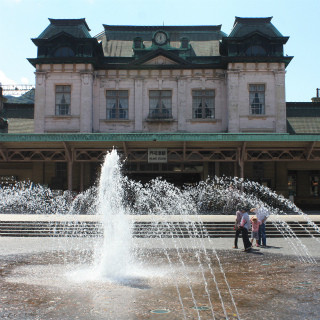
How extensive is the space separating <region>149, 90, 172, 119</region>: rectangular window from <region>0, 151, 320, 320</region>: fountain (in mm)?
12570

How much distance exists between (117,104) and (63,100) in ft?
12.8

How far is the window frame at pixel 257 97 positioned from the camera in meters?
30.4

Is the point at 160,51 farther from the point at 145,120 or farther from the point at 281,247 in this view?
the point at 281,247

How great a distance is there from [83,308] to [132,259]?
4748mm

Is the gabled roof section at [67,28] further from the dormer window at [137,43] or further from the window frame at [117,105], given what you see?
the window frame at [117,105]

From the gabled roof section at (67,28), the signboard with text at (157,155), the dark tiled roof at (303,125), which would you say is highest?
the gabled roof section at (67,28)

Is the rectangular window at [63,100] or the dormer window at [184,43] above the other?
the dormer window at [184,43]

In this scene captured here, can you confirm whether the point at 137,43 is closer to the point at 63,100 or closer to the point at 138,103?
the point at 138,103

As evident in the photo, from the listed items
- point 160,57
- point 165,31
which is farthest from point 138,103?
point 165,31

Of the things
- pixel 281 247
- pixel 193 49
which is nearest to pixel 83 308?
pixel 281 247

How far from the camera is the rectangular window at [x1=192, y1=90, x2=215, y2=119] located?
1219 inches

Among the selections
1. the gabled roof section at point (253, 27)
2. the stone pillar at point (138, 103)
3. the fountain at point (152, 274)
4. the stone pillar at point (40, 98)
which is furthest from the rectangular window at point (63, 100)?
the fountain at point (152, 274)

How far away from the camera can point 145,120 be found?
30.6 metres

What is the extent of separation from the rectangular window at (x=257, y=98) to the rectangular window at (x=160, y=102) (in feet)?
19.1
